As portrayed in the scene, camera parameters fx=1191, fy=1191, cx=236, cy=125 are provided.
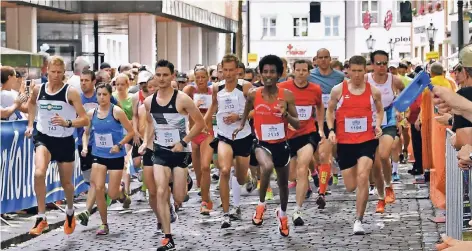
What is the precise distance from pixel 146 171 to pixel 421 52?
51350 mm

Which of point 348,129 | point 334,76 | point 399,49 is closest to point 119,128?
point 348,129

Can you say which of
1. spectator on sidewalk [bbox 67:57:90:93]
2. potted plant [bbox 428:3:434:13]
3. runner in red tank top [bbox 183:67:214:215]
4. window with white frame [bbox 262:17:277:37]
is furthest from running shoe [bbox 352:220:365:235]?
window with white frame [bbox 262:17:277:37]

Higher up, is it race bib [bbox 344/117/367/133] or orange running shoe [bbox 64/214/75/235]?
race bib [bbox 344/117/367/133]

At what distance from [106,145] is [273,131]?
72.8 inches

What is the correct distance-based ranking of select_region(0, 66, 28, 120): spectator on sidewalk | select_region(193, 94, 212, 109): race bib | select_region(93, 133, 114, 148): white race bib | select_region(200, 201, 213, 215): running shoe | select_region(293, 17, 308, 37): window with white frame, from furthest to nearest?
select_region(293, 17, 308, 37): window with white frame < select_region(193, 94, 212, 109): race bib < select_region(200, 201, 213, 215): running shoe < select_region(0, 66, 28, 120): spectator on sidewalk < select_region(93, 133, 114, 148): white race bib

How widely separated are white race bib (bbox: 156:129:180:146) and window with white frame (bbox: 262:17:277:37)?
77895 millimetres

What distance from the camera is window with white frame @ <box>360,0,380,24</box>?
87.6 meters

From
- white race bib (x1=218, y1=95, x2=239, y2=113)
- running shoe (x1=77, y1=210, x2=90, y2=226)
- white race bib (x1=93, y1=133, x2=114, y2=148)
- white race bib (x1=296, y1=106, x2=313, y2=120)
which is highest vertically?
white race bib (x1=218, y1=95, x2=239, y2=113)

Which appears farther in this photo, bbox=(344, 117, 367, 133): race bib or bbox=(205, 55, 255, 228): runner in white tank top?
bbox=(205, 55, 255, 228): runner in white tank top

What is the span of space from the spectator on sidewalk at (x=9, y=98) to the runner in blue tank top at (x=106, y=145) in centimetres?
139

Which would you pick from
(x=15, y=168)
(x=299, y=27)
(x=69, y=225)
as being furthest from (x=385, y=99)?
(x=299, y=27)

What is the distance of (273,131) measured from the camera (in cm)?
1277

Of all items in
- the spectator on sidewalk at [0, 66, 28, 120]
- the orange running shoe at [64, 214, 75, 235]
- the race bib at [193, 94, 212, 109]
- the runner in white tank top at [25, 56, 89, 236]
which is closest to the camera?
the orange running shoe at [64, 214, 75, 235]

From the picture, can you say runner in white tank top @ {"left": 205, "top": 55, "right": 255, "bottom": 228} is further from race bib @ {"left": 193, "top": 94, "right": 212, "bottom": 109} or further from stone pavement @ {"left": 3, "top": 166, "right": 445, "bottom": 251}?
race bib @ {"left": 193, "top": 94, "right": 212, "bottom": 109}
